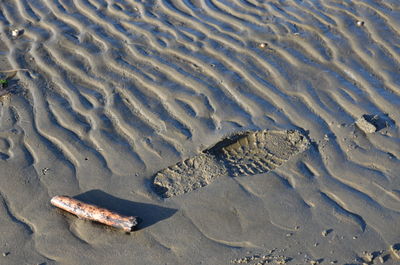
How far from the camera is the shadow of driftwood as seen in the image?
3730 mm

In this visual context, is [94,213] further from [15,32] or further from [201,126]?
[15,32]

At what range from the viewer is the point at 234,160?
4191mm

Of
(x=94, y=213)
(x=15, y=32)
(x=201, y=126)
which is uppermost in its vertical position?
(x=201, y=126)

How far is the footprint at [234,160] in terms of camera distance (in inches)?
157

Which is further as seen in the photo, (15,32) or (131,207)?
(15,32)

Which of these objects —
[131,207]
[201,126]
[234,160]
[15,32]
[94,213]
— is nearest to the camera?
[94,213]

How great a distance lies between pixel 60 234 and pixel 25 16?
3770 mm

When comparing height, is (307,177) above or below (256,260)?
above

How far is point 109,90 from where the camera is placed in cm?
504

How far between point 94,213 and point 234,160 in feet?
4.18

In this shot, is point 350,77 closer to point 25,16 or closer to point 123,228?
point 123,228

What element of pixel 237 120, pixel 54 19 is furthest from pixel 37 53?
pixel 237 120

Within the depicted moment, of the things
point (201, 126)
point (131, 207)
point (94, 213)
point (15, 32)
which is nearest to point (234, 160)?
point (201, 126)

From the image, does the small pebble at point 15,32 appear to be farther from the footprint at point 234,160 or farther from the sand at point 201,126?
the footprint at point 234,160
